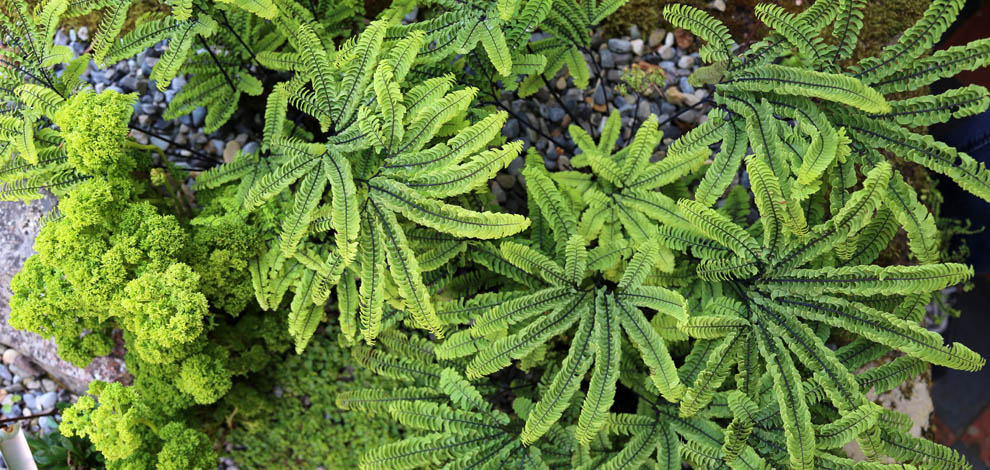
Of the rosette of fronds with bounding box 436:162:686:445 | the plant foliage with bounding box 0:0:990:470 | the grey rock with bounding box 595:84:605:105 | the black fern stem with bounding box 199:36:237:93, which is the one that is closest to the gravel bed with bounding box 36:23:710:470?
the grey rock with bounding box 595:84:605:105

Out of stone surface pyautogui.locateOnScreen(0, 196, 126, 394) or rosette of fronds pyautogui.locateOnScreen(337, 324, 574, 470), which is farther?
stone surface pyautogui.locateOnScreen(0, 196, 126, 394)

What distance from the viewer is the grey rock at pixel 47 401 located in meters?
3.97

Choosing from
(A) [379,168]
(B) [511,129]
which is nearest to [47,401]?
(A) [379,168]

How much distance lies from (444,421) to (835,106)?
7.81 ft

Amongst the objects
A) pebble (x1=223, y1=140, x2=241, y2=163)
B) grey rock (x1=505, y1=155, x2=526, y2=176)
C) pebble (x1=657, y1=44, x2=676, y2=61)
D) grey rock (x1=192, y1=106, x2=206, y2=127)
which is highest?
pebble (x1=657, y1=44, x2=676, y2=61)

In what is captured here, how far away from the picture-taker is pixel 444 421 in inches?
113

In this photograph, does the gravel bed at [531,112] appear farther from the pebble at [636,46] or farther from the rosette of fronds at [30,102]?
the rosette of fronds at [30,102]

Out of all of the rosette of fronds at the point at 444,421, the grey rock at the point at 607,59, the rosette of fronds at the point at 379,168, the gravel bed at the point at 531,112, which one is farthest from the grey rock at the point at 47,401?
the grey rock at the point at 607,59

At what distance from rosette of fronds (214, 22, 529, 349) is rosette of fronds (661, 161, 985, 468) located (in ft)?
3.23

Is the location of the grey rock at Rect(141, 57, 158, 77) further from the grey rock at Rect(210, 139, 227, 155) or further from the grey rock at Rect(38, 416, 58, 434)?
the grey rock at Rect(38, 416, 58, 434)

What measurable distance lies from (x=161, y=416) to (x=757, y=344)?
2999 mm

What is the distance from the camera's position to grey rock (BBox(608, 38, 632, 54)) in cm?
408

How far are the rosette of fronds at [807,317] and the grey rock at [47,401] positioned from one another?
3974mm

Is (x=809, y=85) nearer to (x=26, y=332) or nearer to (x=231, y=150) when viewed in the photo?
(x=231, y=150)
